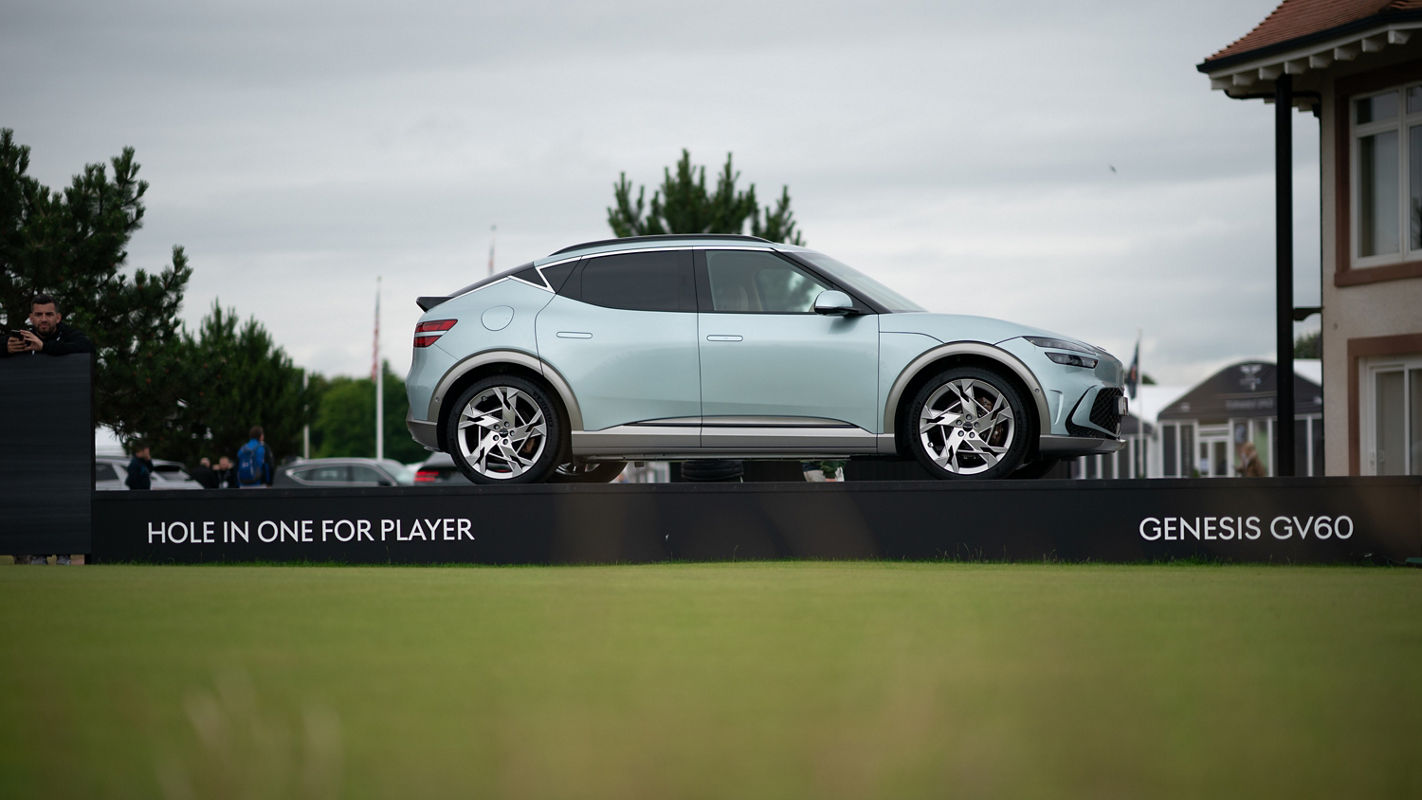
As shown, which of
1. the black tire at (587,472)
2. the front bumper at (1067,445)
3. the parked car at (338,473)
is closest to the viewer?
the front bumper at (1067,445)

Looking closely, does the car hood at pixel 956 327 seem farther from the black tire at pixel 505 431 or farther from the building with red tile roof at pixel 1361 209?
the building with red tile roof at pixel 1361 209

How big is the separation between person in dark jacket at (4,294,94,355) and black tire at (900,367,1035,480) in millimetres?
5786

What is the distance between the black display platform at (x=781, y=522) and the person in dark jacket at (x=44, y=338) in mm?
1072

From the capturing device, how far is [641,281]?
9781 millimetres

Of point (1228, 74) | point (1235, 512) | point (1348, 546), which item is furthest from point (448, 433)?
point (1228, 74)

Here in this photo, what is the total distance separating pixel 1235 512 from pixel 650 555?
12.9ft

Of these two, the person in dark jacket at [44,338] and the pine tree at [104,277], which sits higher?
the pine tree at [104,277]

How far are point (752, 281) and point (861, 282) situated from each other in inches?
30.2

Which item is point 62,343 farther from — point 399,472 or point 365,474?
point 399,472

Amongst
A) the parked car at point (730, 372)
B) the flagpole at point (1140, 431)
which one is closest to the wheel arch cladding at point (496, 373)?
the parked car at point (730, 372)

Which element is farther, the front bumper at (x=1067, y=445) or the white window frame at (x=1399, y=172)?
the white window frame at (x=1399, y=172)

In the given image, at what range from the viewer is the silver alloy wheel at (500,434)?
9641mm

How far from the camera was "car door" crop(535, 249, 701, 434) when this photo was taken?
369 inches

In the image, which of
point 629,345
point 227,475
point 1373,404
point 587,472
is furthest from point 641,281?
point 227,475
